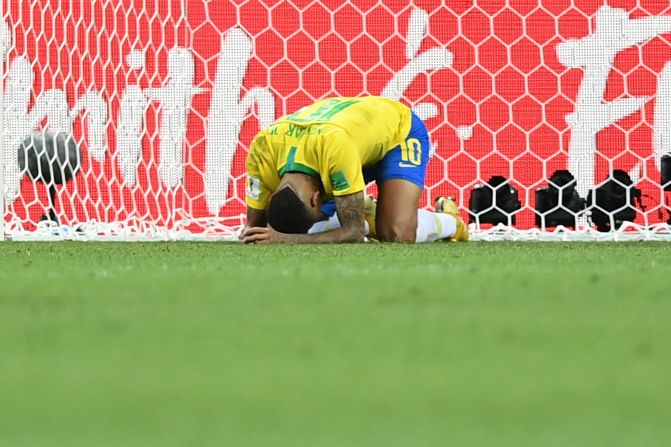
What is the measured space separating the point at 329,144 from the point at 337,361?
1795mm

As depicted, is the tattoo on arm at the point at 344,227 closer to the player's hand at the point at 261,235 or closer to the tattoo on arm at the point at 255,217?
the player's hand at the point at 261,235

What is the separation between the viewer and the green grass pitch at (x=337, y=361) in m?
0.51

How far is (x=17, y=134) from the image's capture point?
11.5ft

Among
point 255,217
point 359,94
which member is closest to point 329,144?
point 255,217

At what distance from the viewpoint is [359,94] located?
334cm

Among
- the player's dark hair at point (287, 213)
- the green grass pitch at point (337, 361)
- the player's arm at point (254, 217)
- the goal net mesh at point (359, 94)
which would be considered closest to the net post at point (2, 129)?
the goal net mesh at point (359, 94)

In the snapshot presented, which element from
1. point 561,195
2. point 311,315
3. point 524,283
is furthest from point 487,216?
point 311,315

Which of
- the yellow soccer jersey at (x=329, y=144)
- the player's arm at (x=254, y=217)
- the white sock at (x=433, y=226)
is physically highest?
the yellow soccer jersey at (x=329, y=144)

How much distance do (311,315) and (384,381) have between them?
0.33 meters

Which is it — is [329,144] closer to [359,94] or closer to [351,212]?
[351,212]

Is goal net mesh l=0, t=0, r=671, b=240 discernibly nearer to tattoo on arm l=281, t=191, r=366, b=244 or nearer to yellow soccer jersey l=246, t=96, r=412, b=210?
yellow soccer jersey l=246, t=96, r=412, b=210

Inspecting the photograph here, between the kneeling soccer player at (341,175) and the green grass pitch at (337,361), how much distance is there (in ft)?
3.66

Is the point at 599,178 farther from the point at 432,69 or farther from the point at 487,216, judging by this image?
the point at 432,69

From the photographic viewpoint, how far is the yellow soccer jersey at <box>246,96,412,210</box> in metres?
2.47
